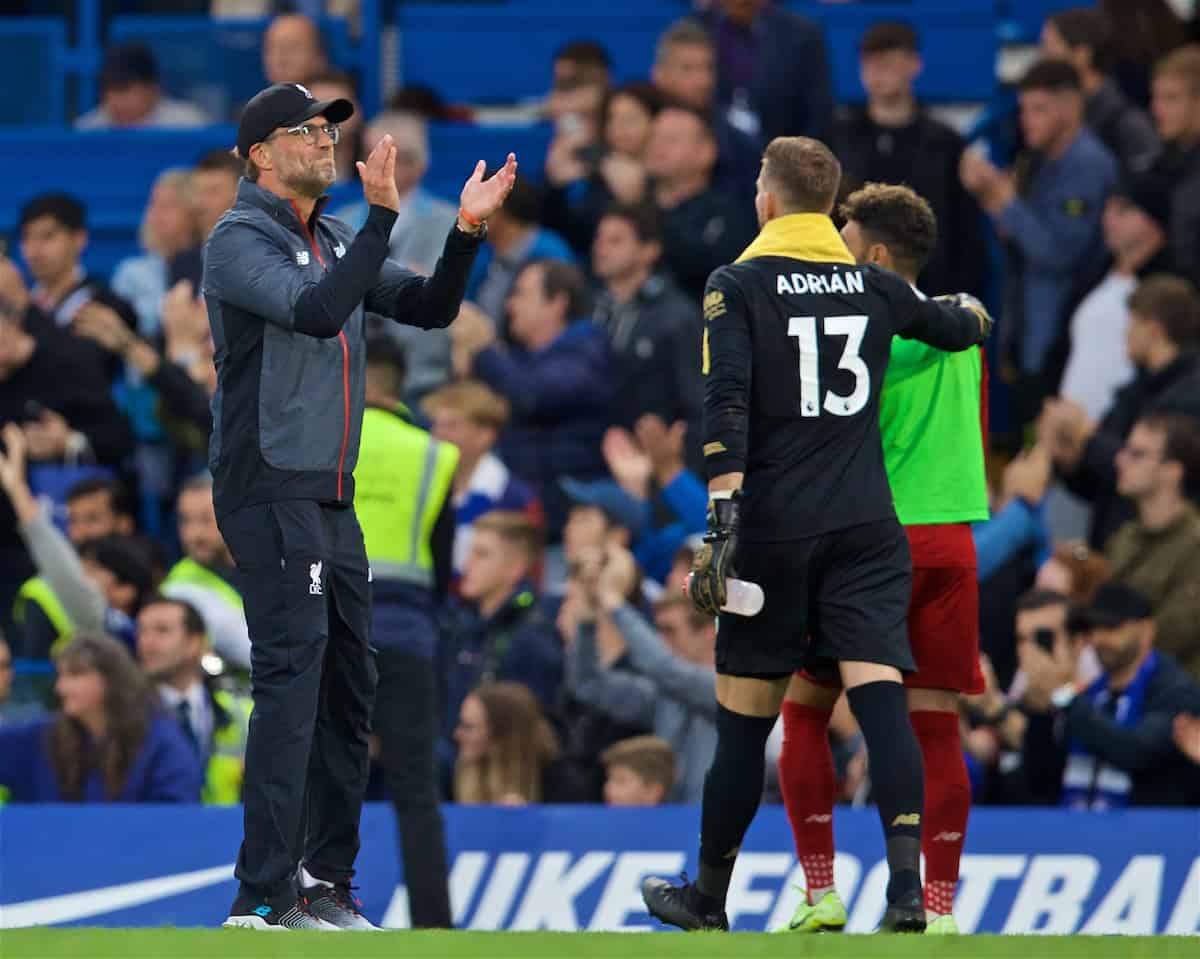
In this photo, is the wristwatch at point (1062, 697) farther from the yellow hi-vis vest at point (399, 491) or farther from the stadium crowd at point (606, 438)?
the yellow hi-vis vest at point (399, 491)

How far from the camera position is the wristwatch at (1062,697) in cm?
1002

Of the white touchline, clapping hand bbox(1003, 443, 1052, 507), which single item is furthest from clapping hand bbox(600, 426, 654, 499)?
the white touchline

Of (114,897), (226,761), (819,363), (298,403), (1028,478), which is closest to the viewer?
(298,403)

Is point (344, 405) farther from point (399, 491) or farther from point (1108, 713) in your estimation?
point (1108, 713)

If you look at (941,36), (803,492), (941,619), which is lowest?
(941,619)

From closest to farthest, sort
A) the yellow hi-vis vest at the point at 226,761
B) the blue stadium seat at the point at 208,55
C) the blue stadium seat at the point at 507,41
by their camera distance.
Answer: the yellow hi-vis vest at the point at 226,761 < the blue stadium seat at the point at 208,55 < the blue stadium seat at the point at 507,41

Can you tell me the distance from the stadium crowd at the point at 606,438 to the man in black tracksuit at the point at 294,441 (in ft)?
7.35

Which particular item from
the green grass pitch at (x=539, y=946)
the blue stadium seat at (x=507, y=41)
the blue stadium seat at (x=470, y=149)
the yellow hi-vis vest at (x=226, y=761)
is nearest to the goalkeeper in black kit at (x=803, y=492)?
the green grass pitch at (x=539, y=946)

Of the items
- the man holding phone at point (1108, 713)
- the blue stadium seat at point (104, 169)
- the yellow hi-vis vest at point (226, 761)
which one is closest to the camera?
the man holding phone at point (1108, 713)

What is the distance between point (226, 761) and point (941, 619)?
3.98 metres

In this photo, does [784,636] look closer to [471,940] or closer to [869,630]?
[869,630]

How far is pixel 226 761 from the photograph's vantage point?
34.7ft

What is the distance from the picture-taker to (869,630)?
7250 mm

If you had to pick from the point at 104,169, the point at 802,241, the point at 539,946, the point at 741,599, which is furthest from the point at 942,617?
the point at 104,169
